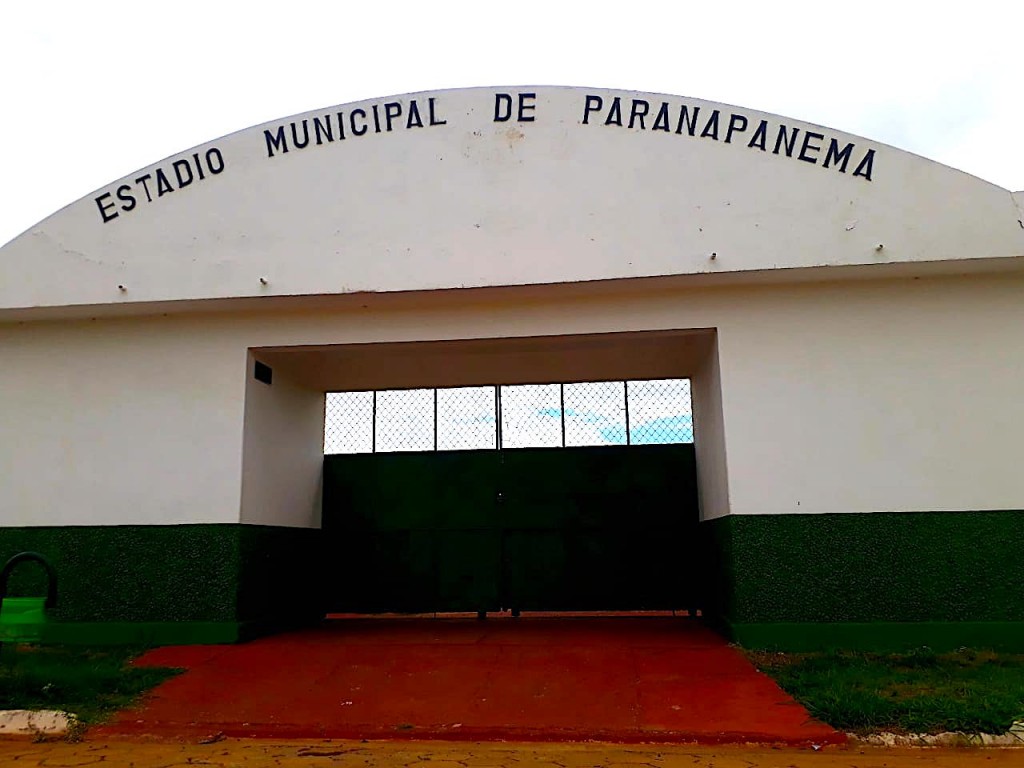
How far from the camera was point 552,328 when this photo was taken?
9.14 m

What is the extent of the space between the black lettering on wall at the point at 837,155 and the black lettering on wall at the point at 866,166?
13 cm

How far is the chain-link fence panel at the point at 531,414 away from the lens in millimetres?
11820

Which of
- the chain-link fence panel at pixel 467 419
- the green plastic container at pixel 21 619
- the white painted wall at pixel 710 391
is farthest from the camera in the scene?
the chain-link fence panel at pixel 467 419

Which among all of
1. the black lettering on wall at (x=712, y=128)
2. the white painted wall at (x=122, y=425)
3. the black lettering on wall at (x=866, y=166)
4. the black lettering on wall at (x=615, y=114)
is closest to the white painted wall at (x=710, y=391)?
the white painted wall at (x=122, y=425)

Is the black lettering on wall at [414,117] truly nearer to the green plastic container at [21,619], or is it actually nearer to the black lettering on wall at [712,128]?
the black lettering on wall at [712,128]

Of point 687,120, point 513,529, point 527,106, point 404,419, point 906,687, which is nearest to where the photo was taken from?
point 906,687

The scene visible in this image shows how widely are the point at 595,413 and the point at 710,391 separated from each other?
7.82 ft

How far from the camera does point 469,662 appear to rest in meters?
8.18

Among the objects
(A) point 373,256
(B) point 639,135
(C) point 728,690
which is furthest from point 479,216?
(C) point 728,690

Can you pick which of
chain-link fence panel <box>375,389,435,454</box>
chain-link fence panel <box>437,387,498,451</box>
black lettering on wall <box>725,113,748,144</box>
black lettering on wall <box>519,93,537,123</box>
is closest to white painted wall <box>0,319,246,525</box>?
chain-link fence panel <box>375,389,435,454</box>

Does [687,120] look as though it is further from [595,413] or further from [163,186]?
[163,186]

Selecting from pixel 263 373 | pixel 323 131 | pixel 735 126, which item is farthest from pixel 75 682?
pixel 735 126

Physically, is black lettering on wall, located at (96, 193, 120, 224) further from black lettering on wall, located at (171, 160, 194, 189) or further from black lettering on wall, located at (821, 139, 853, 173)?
black lettering on wall, located at (821, 139, 853, 173)

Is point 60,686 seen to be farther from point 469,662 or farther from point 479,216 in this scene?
point 479,216
